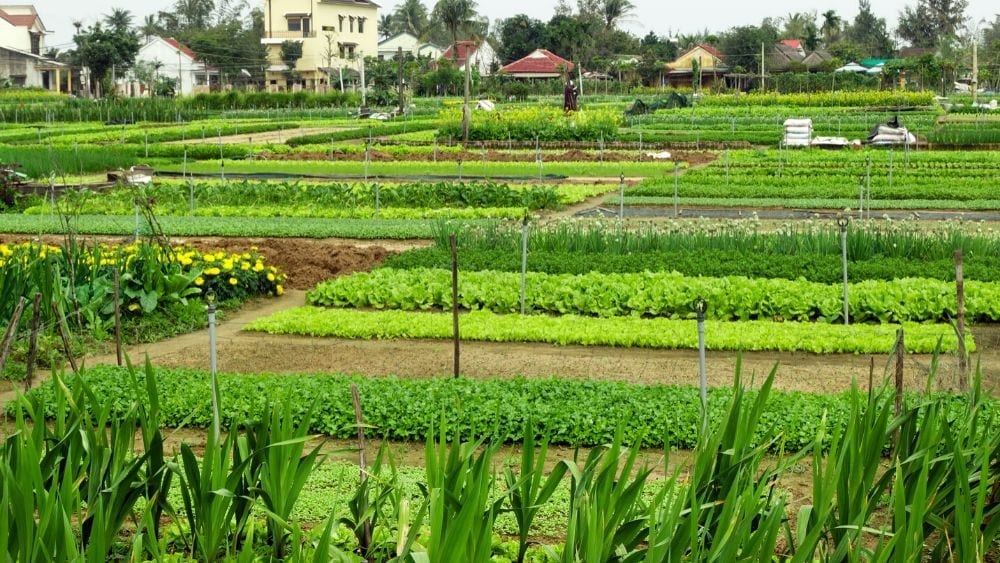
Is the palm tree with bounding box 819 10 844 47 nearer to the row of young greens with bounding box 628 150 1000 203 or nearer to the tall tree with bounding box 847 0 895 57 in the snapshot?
the tall tree with bounding box 847 0 895 57

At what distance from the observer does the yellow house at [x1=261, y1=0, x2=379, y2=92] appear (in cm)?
10062

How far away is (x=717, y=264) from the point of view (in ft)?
53.6

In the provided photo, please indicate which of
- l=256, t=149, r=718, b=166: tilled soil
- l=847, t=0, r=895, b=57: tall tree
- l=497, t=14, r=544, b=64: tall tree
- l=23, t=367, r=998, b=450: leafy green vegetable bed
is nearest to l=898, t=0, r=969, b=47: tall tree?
l=847, t=0, r=895, b=57: tall tree

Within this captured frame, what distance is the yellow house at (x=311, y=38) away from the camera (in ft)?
330

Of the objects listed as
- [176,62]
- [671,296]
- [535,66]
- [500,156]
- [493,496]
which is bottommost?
[671,296]

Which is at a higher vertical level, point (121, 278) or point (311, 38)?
point (311, 38)

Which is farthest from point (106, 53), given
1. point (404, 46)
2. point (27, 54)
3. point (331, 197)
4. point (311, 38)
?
point (331, 197)

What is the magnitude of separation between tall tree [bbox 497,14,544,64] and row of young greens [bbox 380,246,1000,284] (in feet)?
→ 353

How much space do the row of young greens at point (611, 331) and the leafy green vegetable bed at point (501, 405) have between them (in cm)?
276

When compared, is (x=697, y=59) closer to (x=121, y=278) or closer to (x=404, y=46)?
(x=404, y=46)

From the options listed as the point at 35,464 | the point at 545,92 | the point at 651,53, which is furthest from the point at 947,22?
the point at 35,464

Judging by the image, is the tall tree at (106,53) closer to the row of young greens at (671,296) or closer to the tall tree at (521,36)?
the tall tree at (521,36)

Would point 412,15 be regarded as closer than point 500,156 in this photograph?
No

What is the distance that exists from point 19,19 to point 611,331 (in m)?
101
